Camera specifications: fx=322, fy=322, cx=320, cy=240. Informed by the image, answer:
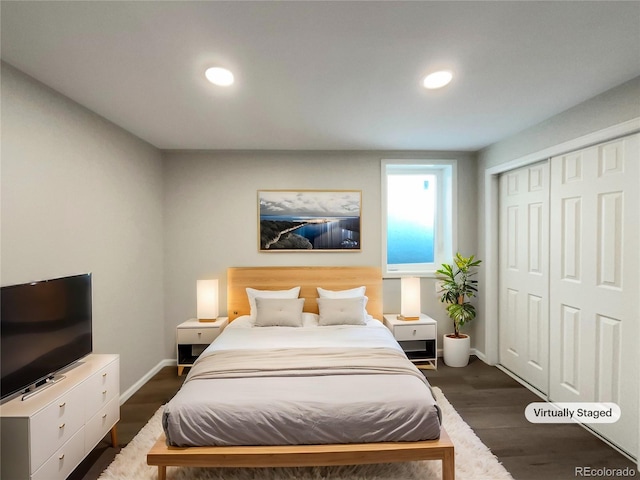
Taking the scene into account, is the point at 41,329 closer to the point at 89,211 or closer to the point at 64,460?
the point at 64,460

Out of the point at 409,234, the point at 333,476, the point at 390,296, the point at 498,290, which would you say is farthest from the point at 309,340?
the point at 498,290

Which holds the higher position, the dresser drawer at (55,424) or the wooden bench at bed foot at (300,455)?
the dresser drawer at (55,424)

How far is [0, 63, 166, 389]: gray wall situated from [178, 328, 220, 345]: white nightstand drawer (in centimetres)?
39

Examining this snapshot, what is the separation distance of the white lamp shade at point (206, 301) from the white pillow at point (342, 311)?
1.21 meters

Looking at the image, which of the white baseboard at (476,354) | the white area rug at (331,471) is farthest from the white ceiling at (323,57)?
the white baseboard at (476,354)

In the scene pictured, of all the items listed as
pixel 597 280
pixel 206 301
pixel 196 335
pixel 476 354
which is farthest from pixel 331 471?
pixel 476 354

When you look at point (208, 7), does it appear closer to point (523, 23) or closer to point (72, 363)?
point (523, 23)

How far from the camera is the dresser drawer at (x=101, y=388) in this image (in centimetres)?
201

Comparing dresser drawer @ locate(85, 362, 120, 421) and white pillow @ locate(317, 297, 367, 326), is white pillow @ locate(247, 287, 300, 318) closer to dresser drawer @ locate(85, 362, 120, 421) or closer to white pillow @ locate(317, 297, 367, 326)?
white pillow @ locate(317, 297, 367, 326)

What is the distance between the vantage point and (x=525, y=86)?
87.1 inches

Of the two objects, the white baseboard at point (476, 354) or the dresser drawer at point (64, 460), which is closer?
the dresser drawer at point (64, 460)

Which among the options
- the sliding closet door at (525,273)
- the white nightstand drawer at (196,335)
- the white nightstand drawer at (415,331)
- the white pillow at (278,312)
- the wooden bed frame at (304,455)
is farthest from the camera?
the white nightstand drawer at (415,331)

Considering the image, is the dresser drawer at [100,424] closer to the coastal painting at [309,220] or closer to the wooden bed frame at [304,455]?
the wooden bed frame at [304,455]

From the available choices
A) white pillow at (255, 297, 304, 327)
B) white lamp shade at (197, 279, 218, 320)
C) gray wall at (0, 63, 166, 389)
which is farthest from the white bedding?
white lamp shade at (197, 279, 218, 320)
